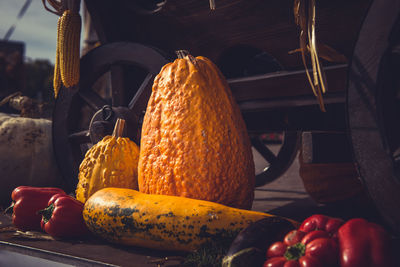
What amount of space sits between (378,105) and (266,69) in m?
1.60

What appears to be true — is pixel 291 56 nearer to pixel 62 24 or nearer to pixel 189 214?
pixel 189 214

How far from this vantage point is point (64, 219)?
1.84 m

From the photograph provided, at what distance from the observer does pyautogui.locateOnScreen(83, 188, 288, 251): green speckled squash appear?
148 cm

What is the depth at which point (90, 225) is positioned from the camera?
174 centimetres

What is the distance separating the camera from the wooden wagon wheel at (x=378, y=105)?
1292 millimetres

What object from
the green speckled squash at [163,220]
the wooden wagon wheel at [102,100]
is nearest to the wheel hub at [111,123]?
the wooden wagon wheel at [102,100]

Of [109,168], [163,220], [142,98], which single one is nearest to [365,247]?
[163,220]

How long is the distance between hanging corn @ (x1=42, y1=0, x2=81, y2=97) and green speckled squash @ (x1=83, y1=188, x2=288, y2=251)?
1217 mm

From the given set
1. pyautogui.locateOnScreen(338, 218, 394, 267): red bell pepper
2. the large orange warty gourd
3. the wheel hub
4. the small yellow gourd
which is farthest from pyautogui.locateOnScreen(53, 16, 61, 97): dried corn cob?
pyautogui.locateOnScreen(338, 218, 394, 267): red bell pepper

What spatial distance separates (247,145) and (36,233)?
3.74ft

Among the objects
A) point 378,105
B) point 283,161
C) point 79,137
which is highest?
point 378,105

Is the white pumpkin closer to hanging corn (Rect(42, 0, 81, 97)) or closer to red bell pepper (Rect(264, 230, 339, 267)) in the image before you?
hanging corn (Rect(42, 0, 81, 97))

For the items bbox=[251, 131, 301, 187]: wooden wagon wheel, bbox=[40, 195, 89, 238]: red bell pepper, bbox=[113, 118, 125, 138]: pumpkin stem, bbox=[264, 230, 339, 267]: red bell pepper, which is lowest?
bbox=[251, 131, 301, 187]: wooden wagon wheel

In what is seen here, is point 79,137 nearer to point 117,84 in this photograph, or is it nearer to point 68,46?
point 117,84
